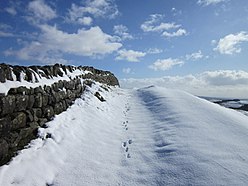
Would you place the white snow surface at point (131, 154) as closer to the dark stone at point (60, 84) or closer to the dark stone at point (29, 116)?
the dark stone at point (29, 116)

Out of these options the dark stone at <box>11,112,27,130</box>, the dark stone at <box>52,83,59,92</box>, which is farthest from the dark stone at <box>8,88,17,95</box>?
the dark stone at <box>52,83,59,92</box>

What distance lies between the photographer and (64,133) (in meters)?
7.91

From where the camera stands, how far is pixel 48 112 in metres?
8.38

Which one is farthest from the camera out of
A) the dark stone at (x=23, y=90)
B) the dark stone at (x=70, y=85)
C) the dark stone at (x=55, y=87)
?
the dark stone at (x=70, y=85)

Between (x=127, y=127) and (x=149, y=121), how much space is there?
1520 millimetres

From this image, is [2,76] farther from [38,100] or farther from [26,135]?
[38,100]

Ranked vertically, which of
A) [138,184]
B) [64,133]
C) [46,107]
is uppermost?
[46,107]

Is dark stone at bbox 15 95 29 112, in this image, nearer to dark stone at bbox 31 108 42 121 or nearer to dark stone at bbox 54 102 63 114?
dark stone at bbox 31 108 42 121

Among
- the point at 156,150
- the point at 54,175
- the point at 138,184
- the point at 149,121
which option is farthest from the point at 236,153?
the point at 149,121

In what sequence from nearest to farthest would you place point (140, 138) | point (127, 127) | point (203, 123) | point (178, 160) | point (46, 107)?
1. point (178, 160)
2. point (46, 107)
3. point (140, 138)
4. point (203, 123)
5. point (127, 127)

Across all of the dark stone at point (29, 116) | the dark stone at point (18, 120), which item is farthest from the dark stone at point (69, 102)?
the dark stone at point (18, 120)

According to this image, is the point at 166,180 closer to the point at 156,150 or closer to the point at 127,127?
the point at 156,150

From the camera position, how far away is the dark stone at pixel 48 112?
818 centimetres

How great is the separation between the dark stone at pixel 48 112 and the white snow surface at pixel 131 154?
224 mm
